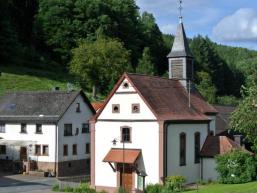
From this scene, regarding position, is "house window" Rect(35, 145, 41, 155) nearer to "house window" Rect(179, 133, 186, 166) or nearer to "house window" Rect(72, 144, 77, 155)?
"house window" Rect(72, 144, 77, 155)

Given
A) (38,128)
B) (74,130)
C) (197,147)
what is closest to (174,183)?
(197,147)

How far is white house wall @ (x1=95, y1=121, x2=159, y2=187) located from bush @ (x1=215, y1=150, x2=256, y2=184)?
5242 millimetres

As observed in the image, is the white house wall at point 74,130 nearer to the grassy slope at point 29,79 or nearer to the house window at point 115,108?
the house window at point 115,108

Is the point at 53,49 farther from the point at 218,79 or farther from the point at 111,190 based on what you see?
the point at 111,190

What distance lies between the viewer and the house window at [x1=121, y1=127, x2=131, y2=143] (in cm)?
4605

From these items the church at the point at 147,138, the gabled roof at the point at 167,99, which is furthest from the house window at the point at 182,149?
the gabled roof at the point at 167,99

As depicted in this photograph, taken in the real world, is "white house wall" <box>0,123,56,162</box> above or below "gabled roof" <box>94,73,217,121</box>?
below

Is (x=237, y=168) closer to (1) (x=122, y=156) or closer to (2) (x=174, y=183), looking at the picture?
(2) (x=174, y=183)

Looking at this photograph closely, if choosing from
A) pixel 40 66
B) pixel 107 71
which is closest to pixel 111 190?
pixel 107 71

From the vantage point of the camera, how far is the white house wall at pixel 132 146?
44656mm

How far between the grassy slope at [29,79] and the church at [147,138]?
37875 mm

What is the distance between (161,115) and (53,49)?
227ft

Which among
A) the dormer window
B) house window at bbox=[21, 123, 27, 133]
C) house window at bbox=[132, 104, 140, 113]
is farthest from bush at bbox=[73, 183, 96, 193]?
house window at bbox=[21, 123, 27, 133]

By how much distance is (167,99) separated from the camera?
47656 mm
